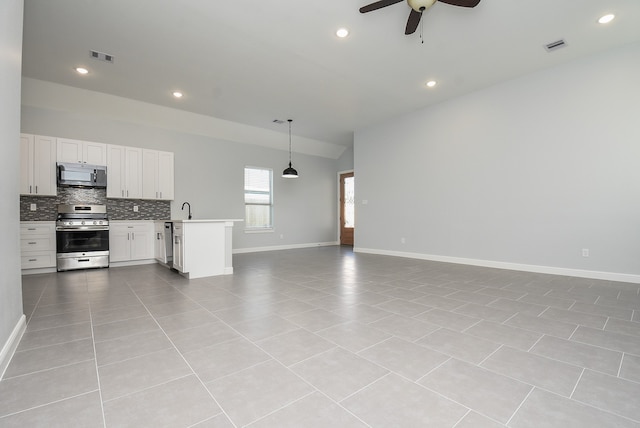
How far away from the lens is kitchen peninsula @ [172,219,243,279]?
434 cm

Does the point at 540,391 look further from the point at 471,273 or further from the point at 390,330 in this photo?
the point at 471,273

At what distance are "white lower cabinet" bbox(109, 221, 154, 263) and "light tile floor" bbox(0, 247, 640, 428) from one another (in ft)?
6.59

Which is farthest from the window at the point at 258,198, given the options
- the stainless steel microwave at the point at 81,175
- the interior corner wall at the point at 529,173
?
the interior corner wall at the point at 529,173

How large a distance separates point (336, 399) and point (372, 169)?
6385 millimetres

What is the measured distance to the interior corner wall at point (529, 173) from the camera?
4.10 m

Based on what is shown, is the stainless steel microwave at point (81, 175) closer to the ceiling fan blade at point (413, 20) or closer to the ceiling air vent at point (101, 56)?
the ceiling air vent at point (101, 56)

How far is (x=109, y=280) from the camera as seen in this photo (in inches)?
171

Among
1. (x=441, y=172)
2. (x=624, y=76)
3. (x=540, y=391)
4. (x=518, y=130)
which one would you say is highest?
(x=624, y=76)

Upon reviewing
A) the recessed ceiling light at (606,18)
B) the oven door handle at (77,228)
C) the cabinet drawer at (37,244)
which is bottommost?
the cabinet drawer at (37,244)

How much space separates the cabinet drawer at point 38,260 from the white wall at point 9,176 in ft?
10.7

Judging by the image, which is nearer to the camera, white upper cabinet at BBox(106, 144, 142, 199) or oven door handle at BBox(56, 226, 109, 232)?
oven door handle at BBox(56, 226, 109, 232)

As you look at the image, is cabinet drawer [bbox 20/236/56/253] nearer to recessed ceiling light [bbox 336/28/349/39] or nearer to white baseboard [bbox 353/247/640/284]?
recessed ceiling light [bbox 336/28/349/39]

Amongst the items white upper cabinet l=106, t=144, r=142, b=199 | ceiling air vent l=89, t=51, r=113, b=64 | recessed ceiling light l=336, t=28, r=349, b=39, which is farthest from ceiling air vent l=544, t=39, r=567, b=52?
white upper cabinet l=106, t=144, r=142, b=199

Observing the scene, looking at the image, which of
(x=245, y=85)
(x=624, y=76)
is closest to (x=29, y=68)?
(x=245, y=85)
